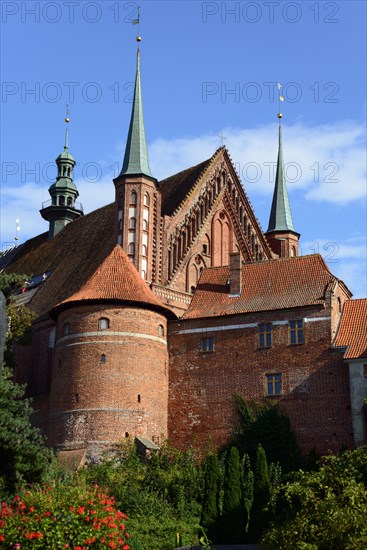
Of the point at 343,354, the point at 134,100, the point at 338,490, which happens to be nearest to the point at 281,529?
the point at 338,490

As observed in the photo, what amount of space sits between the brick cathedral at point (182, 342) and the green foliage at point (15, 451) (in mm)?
9604

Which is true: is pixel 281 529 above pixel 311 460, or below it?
below

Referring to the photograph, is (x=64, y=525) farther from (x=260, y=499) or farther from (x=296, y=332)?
(x=296, y=332)

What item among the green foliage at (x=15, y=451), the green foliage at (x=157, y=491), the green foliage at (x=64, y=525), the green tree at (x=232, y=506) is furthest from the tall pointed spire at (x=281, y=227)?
the green foliage at (x=64, y=525)

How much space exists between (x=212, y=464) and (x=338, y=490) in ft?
30.1

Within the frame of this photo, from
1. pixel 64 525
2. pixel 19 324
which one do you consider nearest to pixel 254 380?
pixel 19 324

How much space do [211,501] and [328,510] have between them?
9.95m

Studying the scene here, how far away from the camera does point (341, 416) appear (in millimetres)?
45656

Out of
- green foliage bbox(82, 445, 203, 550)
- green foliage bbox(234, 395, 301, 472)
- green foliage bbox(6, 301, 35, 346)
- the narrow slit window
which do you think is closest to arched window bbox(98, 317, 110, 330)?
the narrow slit window

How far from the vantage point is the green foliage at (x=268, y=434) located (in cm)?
4541

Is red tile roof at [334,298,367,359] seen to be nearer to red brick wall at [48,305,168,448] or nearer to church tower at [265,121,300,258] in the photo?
red brick wall at [48,305,168,448]

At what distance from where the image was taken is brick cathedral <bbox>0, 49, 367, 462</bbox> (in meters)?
47.0

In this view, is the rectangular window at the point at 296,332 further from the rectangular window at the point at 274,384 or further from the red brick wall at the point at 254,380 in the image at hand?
the rectangular window at the point at 274,384

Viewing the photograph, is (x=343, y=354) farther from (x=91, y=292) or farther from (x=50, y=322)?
(x=50, y=322)
